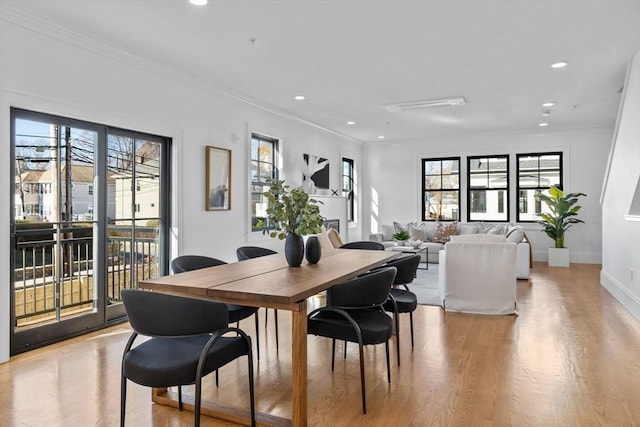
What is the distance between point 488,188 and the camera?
952cm

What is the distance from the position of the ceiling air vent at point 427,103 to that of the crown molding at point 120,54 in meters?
1.92

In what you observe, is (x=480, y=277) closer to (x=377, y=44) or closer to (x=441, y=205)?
(x=377, y=44)

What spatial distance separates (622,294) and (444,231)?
3.91 meters

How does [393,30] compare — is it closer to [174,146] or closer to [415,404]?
[174,146]

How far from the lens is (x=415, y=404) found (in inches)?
101

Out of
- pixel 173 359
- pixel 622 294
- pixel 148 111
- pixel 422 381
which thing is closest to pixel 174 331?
pixel 173 359

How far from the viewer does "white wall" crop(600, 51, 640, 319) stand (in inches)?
175

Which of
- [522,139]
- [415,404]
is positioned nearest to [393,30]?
[415,404]

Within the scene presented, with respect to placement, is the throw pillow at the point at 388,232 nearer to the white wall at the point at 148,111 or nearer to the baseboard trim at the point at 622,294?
the white wall at the point at 148,111

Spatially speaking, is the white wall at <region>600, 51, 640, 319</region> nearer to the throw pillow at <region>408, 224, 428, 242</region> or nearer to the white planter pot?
the white planter pot

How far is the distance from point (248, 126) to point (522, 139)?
19.9ft

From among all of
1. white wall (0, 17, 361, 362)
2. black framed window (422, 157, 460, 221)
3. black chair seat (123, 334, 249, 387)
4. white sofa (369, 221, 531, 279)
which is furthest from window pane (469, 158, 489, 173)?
black chair seat (123, 334, 249, 387)

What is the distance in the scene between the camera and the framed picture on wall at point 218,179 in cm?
543

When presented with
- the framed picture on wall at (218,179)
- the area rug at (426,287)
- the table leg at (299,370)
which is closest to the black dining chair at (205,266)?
the table leg at (299,370)
